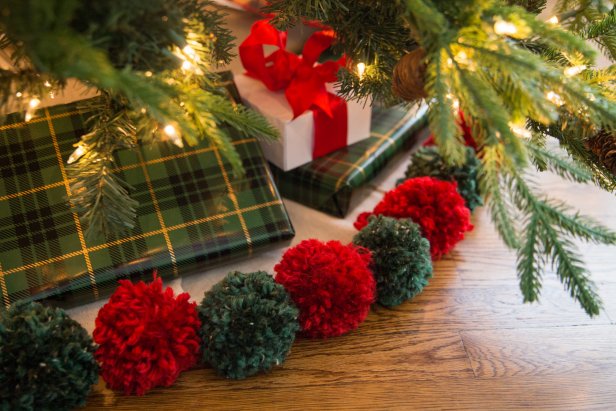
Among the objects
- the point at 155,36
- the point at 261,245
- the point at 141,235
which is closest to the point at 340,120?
the point at 261,245

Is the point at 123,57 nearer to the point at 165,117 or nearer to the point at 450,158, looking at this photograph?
the point at 165,117

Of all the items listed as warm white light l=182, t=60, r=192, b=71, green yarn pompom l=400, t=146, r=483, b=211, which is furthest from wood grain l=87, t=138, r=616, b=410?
warm white light l=182, t=60, r=192, b=71

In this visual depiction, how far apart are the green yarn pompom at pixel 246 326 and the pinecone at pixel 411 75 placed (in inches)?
10.7

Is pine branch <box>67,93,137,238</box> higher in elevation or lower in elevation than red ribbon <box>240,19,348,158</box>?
lower

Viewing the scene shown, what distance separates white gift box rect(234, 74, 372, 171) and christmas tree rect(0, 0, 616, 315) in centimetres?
26

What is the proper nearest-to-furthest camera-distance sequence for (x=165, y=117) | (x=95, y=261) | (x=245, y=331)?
(x=165, y=117) → (x=245, y=331) → (x=95, y=261)

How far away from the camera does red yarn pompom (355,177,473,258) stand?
2.41ft

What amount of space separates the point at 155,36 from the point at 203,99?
2.6 inches

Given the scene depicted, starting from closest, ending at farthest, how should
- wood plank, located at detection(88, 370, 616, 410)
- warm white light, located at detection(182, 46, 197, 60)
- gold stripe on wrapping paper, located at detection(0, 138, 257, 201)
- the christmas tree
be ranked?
the christmas tree, warm white light, located at detection(182, 46, 197, 60), wood plank, located at detection(88, 370, 616, 410), gold stripe on wrapping paper, located at detection(0, 138, 257, 201)

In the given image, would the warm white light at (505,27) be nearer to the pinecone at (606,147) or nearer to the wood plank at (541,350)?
the pinecone at (606,147)

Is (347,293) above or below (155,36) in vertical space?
below

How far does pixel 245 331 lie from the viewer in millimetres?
569

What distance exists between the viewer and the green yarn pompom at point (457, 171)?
2.67 feet

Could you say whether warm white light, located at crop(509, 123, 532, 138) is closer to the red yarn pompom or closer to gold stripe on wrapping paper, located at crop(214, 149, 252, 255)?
the red yarn pompom
